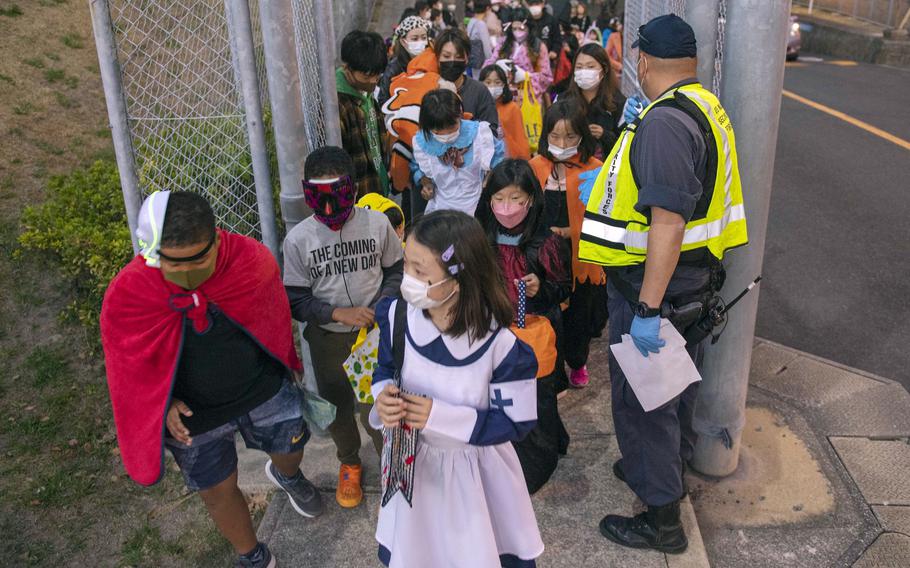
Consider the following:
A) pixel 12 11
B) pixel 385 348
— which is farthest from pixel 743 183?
pixel 12 11

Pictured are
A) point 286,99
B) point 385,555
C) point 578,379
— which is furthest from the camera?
point 578,379

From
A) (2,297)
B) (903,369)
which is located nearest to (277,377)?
(2,297)

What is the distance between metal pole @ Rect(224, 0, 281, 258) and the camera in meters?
3.21

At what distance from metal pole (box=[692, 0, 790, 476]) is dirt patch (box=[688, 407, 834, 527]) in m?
0.12

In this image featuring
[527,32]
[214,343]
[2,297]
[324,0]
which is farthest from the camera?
[527,32]

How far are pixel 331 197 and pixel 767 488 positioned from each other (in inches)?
97.2

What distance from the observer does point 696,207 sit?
2852 millimetres

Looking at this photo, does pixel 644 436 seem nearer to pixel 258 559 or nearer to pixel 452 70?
pixel 258 559

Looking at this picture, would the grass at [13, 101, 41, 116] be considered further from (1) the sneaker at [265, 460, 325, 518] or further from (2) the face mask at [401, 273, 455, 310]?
(2) the face mask at [401, 273, 455, 310]

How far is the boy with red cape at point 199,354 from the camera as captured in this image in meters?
2.57

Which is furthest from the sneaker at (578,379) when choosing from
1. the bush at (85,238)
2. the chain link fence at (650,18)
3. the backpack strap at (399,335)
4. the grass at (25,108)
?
the grass at (25,108)

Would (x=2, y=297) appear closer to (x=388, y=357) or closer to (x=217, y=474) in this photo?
(x=217, y=474)

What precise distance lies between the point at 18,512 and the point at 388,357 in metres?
2.53

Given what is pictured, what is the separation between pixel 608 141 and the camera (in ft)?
16.0
